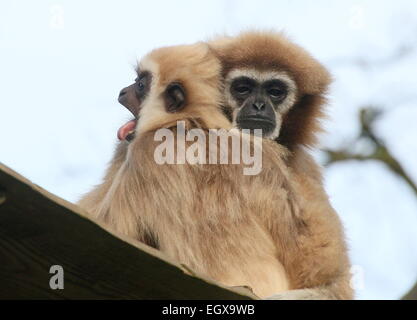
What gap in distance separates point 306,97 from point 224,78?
91 cm

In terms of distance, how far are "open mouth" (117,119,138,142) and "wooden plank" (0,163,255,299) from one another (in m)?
2.05

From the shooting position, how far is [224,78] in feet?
18.3

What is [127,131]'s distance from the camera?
5281mm

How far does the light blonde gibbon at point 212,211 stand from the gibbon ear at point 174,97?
4cm

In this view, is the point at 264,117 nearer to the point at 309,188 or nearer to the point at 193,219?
the point at 309,188

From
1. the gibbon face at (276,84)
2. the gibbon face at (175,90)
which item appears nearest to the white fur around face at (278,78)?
the gibbon face at (276,84)

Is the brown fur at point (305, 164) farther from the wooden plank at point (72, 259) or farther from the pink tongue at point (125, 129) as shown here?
the wooden plank at point (72, 259)

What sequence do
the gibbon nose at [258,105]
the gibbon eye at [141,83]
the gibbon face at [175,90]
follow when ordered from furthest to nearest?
1. the gibbon nose at [258,105]
2. the gibbon eye at [141,83]
3. the gibbon face at [175,90]

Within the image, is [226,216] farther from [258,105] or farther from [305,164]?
[258,105]

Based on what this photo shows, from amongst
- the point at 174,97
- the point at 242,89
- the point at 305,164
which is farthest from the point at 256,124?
the point at 174,97

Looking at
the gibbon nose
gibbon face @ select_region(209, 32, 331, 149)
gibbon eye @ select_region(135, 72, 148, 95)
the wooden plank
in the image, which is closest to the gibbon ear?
gibbon eye @ select_region(135, 72, 148, 95)

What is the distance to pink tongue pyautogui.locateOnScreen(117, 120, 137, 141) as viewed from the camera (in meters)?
5.26

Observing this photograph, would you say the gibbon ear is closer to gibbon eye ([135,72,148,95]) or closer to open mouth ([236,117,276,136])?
gibbon eye ([135,72,148,95])

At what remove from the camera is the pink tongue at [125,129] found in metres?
5.26
